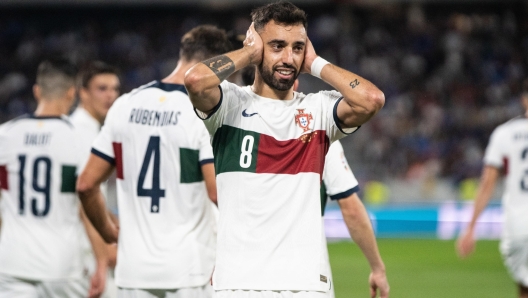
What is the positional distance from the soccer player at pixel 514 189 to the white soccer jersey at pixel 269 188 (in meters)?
4.30

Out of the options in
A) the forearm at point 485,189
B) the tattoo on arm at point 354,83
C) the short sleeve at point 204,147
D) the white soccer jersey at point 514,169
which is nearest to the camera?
the tattoo on arm at point 354,83

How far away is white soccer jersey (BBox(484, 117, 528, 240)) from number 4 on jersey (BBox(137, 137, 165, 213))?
14.5 ft

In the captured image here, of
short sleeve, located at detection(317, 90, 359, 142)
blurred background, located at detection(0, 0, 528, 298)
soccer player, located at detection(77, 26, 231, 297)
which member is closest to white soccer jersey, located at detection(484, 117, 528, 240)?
soccer player, located at detection(77, 26, 231, 297)

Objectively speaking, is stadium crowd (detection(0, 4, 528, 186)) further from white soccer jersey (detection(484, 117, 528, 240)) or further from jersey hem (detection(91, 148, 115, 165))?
jersey hem (detection(91, 148, 115, 165))

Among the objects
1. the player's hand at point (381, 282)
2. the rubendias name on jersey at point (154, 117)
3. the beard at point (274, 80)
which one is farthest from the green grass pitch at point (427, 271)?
the beard at point (274, 80)

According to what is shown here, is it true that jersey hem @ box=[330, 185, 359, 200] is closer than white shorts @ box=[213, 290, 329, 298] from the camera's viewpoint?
No

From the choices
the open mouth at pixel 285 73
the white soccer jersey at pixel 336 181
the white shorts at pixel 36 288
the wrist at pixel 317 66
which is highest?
the wrist at pixel 317 66

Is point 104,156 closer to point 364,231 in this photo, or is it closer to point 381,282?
point 364,231

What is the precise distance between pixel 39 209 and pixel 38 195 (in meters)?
0.10

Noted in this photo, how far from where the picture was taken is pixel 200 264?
4.75 meters

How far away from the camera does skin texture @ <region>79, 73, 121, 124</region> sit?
278 inches

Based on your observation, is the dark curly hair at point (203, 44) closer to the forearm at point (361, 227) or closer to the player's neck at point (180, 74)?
the player's neck at point (180, 74)

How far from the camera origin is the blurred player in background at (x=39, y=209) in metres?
5.51

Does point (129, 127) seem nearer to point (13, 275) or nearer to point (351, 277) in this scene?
point (13, 275)
